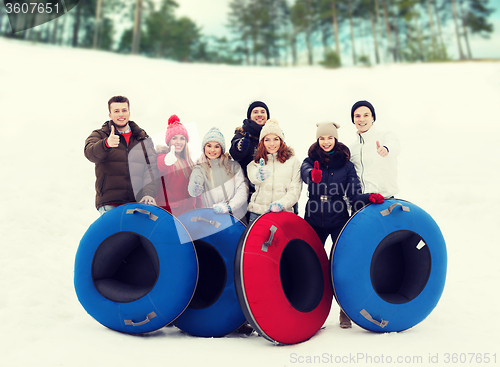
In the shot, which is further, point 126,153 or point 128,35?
point 128,35

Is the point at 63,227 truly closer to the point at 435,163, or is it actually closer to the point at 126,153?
the point at 126,153

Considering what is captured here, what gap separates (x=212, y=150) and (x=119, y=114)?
853 millimetres

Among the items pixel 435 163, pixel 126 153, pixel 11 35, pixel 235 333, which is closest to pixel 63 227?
pixel 126 153

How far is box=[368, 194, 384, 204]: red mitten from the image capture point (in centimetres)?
271

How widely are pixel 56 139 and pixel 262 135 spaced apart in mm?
7218

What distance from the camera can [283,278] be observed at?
278cm

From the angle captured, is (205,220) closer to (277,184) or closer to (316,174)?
(277,184)

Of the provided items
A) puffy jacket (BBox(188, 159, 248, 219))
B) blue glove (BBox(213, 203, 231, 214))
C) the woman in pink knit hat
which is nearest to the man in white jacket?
puffy jacket (BBox(188, 159, 248, 219))

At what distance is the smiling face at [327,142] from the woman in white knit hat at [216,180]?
30.0 inches

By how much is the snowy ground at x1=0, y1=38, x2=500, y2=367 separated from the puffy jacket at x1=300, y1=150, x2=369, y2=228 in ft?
2.78

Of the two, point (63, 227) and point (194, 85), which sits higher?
point (194, 85)

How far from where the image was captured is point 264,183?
302 centimetres

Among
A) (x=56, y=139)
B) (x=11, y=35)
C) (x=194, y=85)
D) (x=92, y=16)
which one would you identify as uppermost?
(x=92, y=16)

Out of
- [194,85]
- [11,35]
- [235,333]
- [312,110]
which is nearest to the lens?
[235,333]
